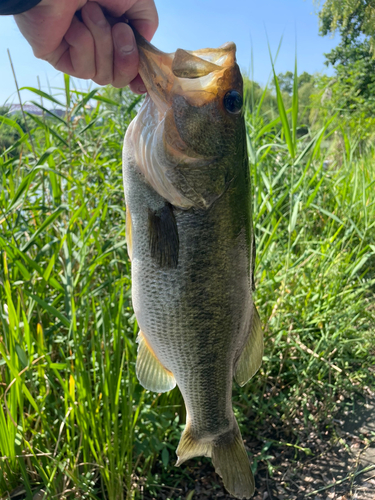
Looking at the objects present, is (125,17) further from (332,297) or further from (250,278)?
(332,297)

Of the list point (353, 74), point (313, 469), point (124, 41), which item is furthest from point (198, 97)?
point (353, 74)

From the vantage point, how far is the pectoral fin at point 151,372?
1312mm

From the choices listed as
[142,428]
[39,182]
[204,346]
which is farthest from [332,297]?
[39,182]

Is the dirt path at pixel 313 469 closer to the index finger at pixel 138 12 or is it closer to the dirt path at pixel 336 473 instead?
the dirt path at pixel 336 473

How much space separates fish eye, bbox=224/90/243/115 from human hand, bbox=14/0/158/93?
0.96ft

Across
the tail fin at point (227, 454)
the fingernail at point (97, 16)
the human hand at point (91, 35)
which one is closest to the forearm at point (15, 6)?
the human hand at point (91, 35)

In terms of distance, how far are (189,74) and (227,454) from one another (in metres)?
1.28

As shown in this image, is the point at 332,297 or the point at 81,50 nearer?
the point at 81,50

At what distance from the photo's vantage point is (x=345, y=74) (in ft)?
44.4

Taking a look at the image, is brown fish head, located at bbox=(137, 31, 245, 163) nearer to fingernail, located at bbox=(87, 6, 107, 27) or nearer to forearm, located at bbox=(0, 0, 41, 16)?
fingernail, located at bbox=(87, 6, 107, 27)

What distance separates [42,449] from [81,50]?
174 centimetres

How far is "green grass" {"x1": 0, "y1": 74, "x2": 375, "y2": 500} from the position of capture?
1717 millimetres

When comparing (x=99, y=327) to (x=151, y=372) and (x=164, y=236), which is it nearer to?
(x=151, y=372)

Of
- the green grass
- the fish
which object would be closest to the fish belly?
the fish
